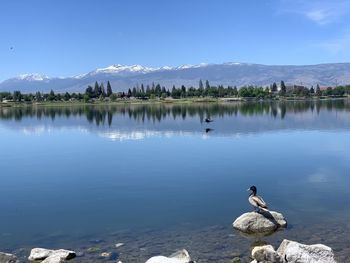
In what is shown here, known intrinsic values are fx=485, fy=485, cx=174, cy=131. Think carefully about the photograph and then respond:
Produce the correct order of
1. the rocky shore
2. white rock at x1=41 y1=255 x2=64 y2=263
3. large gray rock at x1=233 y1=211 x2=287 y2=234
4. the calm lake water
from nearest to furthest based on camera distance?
white rock at x1=41 y1=255 x2=64 y2=263, the rocky shore, the calm lake water, large gray rock at x1=233 y1=211 x2=287 y2=234

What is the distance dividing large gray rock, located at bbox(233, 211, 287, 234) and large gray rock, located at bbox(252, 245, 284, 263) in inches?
124

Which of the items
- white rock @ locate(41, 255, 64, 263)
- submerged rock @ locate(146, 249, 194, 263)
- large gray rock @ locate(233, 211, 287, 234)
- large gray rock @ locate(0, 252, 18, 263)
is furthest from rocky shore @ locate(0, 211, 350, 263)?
submerged rock @ locate(146, 249, 194, 263)

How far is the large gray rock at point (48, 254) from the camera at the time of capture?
52.4 ft

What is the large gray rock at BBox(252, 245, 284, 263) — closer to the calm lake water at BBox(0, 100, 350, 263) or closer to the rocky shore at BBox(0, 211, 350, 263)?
the rocky shore at BBox(0, 211, 350, 263)

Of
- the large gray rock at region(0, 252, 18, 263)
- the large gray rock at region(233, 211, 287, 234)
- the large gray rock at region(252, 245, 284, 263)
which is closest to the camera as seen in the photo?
the large gray rock at region(252, 245, 284, 263)

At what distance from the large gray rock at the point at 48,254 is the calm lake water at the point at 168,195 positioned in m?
0.41

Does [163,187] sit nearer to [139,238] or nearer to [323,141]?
[139,238]

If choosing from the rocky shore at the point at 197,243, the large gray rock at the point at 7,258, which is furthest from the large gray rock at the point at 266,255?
the large gray rock at the point at 7,258

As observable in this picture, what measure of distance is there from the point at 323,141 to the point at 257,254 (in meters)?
34.0

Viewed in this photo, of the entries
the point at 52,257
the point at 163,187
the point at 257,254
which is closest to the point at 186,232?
the point at 257,254

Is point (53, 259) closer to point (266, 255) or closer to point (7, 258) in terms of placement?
point (7, 258)

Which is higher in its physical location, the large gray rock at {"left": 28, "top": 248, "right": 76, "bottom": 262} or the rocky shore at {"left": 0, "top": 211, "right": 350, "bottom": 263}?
the large gray rock at {"left": 28, "top": 248, "right": 76, "bottom": 262}

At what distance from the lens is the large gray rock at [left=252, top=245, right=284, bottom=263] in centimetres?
1478

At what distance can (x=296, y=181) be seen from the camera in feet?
91.2
